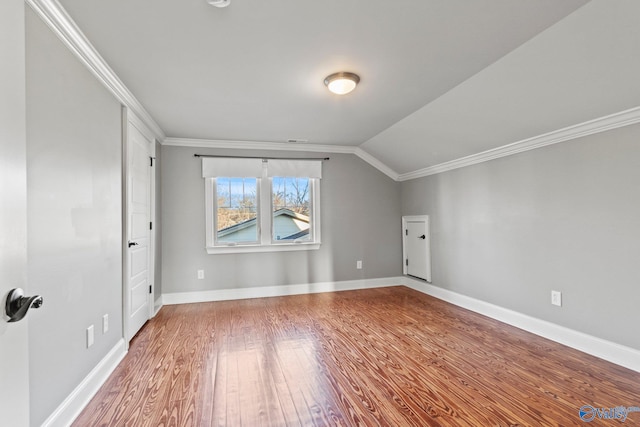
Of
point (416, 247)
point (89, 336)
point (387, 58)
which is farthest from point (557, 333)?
point (89, 336)

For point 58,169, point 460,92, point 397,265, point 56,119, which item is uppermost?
point 460,92

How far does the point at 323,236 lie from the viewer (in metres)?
4.80

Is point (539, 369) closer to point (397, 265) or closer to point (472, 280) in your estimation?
point (472, 280)

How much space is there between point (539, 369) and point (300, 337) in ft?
6.33

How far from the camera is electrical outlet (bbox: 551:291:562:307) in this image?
2.77m

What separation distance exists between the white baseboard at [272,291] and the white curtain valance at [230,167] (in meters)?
1.64

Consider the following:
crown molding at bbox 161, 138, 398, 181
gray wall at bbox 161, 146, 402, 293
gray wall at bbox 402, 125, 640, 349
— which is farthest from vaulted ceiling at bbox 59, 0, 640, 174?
gray wall at bbox 161, 146, 402, 293

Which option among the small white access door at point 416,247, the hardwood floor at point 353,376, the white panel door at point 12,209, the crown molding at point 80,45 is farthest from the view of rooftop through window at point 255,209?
the white panel door at point 12,209

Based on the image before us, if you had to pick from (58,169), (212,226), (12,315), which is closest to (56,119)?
(58,169)

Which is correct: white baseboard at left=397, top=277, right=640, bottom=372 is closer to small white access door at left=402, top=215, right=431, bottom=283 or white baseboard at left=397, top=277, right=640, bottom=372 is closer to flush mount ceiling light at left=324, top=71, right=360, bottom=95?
small white access door at left=402, top=215, right=431, bottom=283

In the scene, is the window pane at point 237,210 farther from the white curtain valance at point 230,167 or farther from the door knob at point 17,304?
the door knob at point 17,304

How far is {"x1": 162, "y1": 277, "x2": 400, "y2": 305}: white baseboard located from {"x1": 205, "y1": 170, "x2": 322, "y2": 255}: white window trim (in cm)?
56

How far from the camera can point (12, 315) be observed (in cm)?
76

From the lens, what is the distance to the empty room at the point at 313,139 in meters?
1.66
